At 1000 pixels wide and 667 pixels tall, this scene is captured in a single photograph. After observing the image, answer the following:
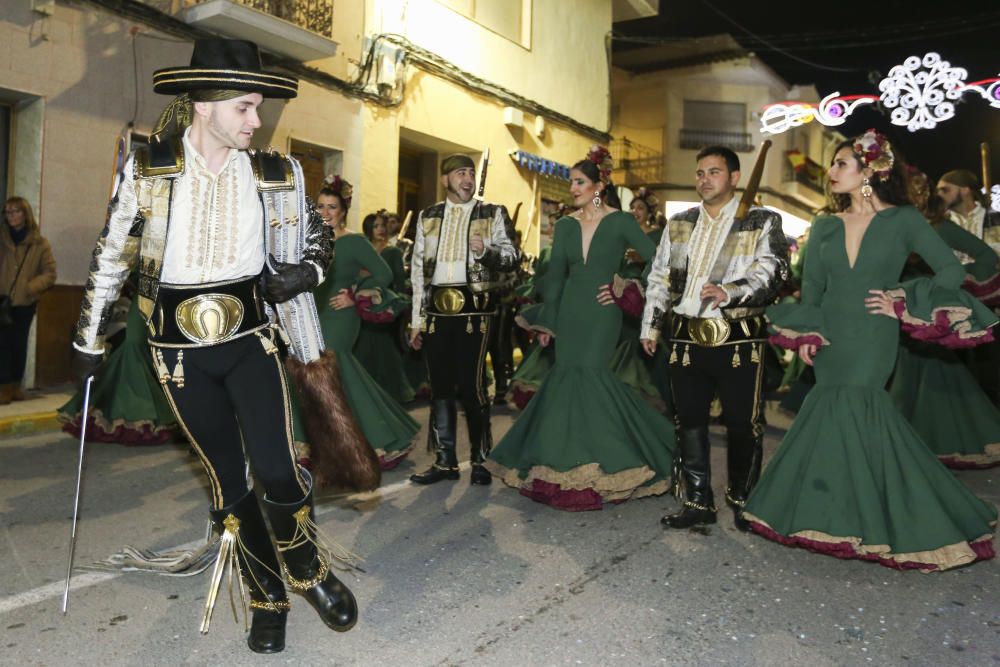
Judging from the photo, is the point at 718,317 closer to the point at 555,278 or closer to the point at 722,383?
the point at 722,383

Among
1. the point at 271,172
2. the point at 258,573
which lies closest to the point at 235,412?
the point at 258,573

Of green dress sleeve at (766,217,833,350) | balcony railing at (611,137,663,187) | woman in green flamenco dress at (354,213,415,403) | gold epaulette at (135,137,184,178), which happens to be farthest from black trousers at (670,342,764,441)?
balcony railing at (611,137,663,187)

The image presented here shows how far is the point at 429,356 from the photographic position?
20.2 feet

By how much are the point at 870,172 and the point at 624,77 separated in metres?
34.0

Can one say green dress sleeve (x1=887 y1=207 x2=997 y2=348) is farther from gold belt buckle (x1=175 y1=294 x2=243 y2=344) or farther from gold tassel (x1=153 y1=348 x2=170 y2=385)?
gold tassel (x1=153 y1=348 x2=170 y2=385)

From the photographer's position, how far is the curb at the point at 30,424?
7723 mm

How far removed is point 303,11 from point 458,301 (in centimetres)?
884

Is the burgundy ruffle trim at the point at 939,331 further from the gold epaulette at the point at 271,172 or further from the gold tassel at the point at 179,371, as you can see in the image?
the gold tassel at the point at 179,371

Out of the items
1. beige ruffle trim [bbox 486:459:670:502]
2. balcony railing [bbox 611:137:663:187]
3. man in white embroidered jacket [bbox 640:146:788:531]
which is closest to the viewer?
man in white embroidered jacket [bbox 640:146:788:531]

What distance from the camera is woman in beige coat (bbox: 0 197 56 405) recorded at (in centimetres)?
875

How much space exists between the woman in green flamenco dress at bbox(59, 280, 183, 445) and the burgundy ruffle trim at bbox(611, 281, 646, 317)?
389 cm

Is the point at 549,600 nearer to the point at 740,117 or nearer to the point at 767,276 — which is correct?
the point at 767,276

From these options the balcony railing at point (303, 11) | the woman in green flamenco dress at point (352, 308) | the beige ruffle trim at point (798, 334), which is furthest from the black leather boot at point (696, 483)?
the balcony railing at point (303, 11)

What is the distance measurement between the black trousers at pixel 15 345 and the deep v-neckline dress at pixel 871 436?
7.65m
